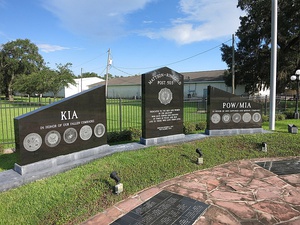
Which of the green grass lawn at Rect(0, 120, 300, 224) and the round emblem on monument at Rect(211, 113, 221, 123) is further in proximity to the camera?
the round emblem on monument at Rect(211, 113, 221, 123)

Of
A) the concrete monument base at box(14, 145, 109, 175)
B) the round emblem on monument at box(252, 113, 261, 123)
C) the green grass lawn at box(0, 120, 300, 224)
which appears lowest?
the green grass lawn at box(0, 120, 300, 224)

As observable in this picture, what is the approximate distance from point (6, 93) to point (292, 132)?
56460mm

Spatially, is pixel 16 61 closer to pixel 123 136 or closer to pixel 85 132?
pixel 123 136

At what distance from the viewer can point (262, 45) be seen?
22109 mm

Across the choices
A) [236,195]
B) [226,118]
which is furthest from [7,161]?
[226,118]

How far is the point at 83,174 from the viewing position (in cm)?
451

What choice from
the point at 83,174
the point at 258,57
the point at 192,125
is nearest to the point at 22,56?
the point at 258,57

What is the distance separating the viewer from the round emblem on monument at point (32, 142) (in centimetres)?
438

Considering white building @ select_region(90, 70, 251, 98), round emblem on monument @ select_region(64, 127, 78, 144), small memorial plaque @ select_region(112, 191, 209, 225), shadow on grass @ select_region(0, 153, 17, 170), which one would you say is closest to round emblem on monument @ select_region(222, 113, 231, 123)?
small memorial plaque @ select_region(112, 191, 209, 225)

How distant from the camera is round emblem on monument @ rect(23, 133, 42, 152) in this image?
4380 millimetres

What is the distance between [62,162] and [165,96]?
3410 mm

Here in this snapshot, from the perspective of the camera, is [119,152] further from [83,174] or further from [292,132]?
[292,132]

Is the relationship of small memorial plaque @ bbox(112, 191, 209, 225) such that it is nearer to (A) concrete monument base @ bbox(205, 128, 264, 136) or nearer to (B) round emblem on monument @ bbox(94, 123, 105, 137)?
(B) round emblem on monument @ bbox(94, 123, 105, 137)

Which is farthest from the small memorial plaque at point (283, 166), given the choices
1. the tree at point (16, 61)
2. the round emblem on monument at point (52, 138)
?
the tree at point (16, 61)
